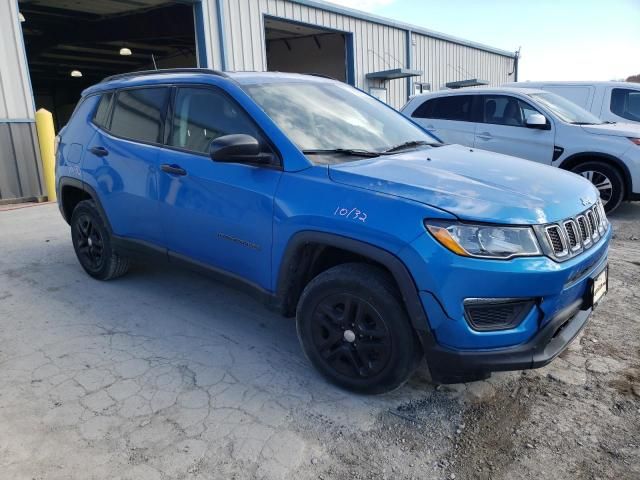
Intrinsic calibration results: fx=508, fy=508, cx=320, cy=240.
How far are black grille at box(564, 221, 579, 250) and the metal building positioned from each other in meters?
4.71

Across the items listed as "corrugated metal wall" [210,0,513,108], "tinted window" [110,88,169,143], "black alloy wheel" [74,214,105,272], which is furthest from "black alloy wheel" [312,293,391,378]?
"corrugated metal wall" [210,0,513,108]

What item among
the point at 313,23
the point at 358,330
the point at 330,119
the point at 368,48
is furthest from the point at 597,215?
the point at 368,48

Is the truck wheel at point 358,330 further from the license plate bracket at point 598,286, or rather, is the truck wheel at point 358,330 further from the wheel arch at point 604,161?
the wheel arch at point 604,161

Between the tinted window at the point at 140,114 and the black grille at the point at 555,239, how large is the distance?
268 centimetres

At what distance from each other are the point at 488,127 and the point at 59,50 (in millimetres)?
18698

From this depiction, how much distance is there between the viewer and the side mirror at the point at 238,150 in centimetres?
283

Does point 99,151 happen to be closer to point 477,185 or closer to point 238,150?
point 238,150

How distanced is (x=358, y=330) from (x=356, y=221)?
1.91 feet

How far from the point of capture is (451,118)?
8.07 metres

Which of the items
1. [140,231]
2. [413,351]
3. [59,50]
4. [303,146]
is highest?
[59,50]

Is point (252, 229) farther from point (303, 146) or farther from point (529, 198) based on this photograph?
point (529, 198)

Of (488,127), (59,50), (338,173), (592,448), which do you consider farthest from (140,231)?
(59,50)

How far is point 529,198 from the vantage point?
2482 mm

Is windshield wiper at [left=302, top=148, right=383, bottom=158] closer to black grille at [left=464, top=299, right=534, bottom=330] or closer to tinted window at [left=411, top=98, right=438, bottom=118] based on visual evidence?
black grille at [left=464, top=299, right=534, bottom=330]
